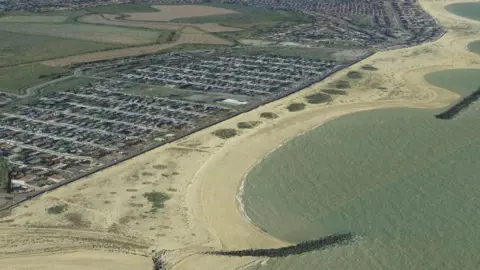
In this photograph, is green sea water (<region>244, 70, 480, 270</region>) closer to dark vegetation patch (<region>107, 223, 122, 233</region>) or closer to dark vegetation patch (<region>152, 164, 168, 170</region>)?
dark vegetation patch (<region>152, 164, 168, 170</region>)

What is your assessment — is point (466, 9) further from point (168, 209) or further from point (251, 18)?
point (168, 209)

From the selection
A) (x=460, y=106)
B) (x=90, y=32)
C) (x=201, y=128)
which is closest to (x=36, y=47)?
(x=90, y=32)

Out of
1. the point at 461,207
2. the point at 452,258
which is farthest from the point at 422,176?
the point at 452,258

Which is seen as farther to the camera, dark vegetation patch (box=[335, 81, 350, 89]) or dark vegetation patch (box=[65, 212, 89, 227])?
dark vegetation patch (box=[335, 81, 350, 89])

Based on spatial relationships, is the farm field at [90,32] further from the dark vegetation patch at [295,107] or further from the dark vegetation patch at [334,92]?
the dark vegetation patch at [295,107]

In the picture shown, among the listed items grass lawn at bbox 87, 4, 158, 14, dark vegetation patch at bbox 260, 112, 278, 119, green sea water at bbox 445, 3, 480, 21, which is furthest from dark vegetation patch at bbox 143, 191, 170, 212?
green sea water at bbox 445, 3, 480, 21

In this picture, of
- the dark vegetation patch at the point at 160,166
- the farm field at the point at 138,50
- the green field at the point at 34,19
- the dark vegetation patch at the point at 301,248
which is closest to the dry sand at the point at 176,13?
the green field at the point at 34,19
